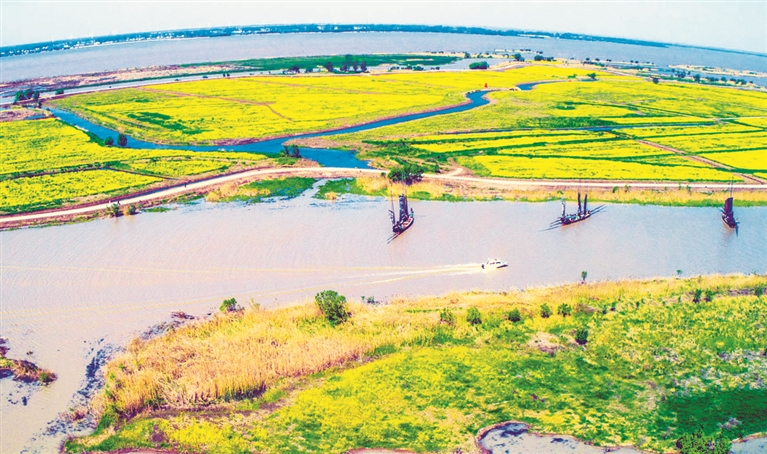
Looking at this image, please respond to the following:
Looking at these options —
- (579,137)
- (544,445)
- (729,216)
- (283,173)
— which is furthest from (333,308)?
(579,137)

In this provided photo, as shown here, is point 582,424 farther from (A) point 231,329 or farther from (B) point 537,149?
(B) point 537,149

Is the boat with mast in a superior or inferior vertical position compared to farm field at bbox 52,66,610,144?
inferior

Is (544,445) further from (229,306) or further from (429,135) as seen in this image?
(429,135)

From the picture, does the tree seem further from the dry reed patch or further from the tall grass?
the dry reed patch

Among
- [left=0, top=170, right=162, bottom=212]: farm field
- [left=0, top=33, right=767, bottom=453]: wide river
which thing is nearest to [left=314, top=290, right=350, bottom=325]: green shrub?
[left=0, top=33, right=767, bottom=453]: wide river

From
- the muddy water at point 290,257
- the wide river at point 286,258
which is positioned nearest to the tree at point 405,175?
the wide river at point 286,258
